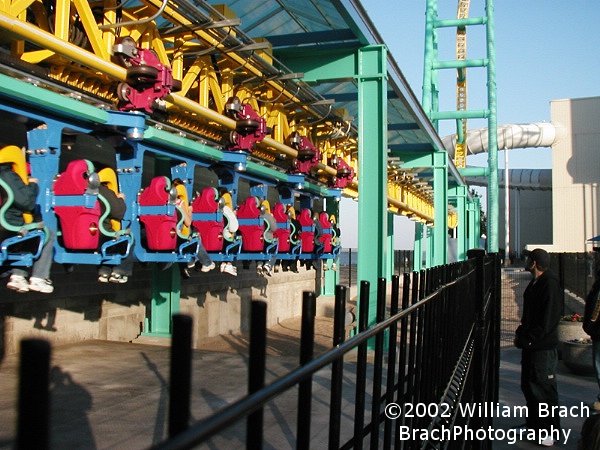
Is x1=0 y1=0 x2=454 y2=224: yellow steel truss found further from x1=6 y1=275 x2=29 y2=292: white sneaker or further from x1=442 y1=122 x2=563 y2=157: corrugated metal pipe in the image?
x1=442 y1=122 x2=563 y2=157: corrugated metal pipe

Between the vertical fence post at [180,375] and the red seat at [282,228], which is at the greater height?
the red seat at [282,228]

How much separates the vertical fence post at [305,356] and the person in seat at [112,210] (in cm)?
428

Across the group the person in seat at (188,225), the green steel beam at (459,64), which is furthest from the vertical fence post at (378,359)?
the green steel beam at (459,64)

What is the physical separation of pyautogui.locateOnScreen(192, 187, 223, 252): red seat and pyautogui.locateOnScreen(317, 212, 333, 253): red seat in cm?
433

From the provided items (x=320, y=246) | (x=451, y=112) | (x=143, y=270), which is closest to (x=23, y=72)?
(x=143, y=270)

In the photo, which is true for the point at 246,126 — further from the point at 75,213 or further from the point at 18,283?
the point at 18,283

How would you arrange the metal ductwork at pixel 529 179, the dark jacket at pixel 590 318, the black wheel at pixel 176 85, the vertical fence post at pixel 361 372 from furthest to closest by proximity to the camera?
the metal ductwork at pixel 529 179 → the dark jacket at pixel 590 318 → the black wheel at pixel 176 85 → the vertical fence post at pixel 361 372

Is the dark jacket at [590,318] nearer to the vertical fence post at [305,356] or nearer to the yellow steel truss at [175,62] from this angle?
the yellow steel truss at [175,62]

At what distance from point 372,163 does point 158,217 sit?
321 centimetres

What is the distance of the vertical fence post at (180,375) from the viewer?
74 centimetres

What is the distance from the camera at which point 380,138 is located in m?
8.46

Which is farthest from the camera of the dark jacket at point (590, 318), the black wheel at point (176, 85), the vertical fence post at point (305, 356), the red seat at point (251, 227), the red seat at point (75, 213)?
the red seat at point (251, 227)

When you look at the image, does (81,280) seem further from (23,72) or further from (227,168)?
(23,72)

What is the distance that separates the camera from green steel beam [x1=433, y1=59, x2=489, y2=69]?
1309 inches
